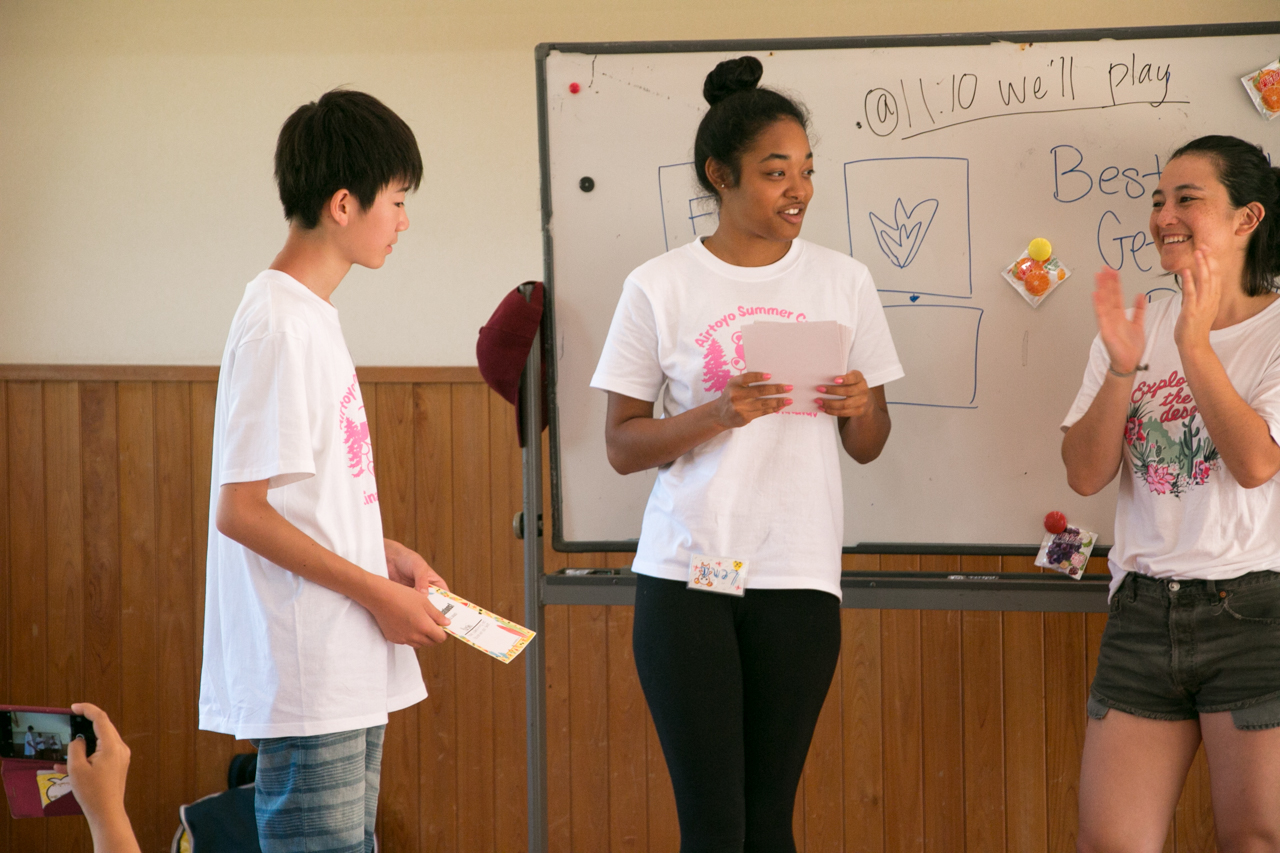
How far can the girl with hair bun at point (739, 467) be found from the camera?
156cm

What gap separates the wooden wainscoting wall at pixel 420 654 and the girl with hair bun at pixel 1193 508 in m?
1.17

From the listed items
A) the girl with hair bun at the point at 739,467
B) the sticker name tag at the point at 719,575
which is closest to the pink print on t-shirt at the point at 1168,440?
the girl with hair bun at the point at 739,467

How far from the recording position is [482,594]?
9.69 ft

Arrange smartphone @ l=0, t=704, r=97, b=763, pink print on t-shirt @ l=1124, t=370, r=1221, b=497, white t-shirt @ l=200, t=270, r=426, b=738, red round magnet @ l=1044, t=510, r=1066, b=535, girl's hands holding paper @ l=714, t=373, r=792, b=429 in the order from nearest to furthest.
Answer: smartphone @ l=0, t=704, r=97, b=763 < white t-shirt @ l=200, t=270, r=426, b=738 < girl's hands holding paper @ l=714, t=373, r=792, b=429 < pink print on t-shirt @ l=1124, t=370, r=1221, b=497 < red round magnet @ l=1044, t=510, r=1066, b=535

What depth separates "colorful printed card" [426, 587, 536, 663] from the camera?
132cm

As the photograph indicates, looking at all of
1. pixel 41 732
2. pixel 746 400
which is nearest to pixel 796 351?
pixel 746 400

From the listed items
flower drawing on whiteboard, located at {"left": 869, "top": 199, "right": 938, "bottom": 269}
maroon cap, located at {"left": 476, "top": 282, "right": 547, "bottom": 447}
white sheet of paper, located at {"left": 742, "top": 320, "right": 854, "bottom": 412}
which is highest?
flower drawing on whiteboard, located at {"left": 869, "top": 199, "right": 938, "bottom": 269}

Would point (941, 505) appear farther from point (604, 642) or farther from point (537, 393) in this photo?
point (604, 642)

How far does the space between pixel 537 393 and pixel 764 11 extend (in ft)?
4.64

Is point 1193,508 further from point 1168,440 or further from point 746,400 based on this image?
point 746,400

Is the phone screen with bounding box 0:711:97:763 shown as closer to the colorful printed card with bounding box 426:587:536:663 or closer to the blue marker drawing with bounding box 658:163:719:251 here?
the colorful printed card with bounding box 426:587:536:663

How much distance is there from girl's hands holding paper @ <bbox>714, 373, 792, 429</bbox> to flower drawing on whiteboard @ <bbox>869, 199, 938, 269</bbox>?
0.65m

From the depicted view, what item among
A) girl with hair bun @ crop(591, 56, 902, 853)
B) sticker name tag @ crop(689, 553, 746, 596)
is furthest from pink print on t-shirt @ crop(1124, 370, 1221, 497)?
sticker name tag @ crop(689, 553, 746, 596)

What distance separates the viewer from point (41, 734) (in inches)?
38.7
